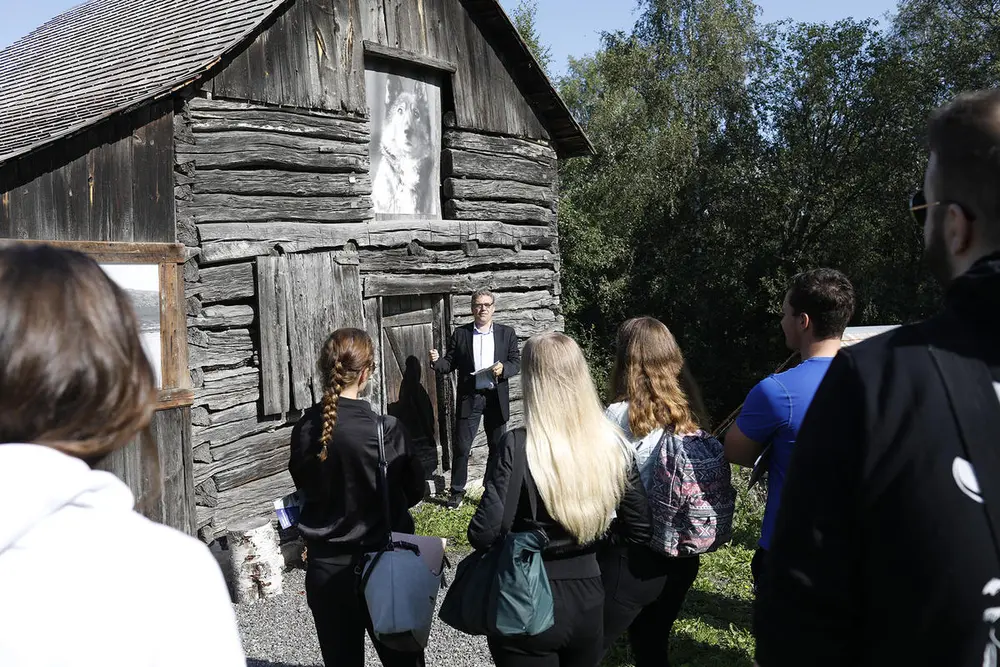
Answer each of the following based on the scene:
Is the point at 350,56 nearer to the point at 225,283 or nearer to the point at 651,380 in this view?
the point at 225,283

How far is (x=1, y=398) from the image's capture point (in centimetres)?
118

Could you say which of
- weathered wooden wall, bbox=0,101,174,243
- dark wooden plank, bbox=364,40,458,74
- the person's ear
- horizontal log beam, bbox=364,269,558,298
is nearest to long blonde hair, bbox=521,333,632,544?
the person's ear

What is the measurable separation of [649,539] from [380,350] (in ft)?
16.6

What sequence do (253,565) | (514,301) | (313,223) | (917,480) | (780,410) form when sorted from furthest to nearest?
(514,301) → (313,223) → (253,565) → (780,410) → (917,480)

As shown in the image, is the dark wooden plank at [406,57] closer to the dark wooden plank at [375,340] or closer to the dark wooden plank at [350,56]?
the dark wooden plank at [350,56]

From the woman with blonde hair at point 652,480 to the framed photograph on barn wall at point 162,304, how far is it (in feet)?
12.3

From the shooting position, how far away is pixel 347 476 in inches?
140

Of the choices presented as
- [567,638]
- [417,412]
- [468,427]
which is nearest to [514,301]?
[417,412]

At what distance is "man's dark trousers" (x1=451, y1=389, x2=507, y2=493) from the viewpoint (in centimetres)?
830

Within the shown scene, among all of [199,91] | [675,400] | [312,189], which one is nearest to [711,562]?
[675,400]

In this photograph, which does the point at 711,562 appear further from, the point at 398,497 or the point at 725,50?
the point at 725,50

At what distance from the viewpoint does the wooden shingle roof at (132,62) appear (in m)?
6.11

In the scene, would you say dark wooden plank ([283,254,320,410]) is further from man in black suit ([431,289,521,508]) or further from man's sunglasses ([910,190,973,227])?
man's sunglasses ([910,190,973,227])

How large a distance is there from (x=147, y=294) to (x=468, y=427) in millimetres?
3398
